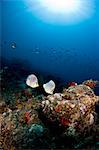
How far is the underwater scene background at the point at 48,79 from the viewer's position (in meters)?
5.84

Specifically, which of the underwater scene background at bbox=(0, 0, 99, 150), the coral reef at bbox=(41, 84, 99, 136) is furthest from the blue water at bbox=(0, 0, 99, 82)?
the coral reef at bbox=(41, 84, 99, 136)

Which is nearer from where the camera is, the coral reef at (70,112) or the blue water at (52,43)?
the coral reef at (70,112)

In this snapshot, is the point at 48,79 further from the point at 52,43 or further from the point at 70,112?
the point at 70,112

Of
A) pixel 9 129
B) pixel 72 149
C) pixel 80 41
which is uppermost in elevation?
pixel 80 41

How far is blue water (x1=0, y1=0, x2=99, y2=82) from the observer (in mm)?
15734

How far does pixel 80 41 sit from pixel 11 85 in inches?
320

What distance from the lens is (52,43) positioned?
1917 cm

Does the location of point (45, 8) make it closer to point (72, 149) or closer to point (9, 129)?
point (9, 129)

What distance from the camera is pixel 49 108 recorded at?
590 centimetres

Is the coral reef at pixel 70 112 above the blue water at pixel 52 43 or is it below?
below

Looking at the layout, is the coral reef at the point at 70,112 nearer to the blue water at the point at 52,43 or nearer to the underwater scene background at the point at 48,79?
the underwater scene background at the point at 48,79

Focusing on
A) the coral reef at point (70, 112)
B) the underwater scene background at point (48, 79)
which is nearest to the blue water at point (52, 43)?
the underwater scene background at point (48, 79)

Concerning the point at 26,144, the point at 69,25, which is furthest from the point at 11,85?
the point at 69,25

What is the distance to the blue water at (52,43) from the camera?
51.6 feet
